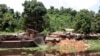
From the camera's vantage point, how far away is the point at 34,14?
204ft

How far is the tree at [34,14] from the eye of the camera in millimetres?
61562

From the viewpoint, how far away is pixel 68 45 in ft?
149

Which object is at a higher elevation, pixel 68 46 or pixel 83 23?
pixel 83 23

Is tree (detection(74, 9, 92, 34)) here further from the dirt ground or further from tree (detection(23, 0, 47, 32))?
the dirt ground

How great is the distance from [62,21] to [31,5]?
115ft

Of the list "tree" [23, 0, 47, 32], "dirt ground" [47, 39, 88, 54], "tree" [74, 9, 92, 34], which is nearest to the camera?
"dirt ground" [47, 39, 88, 54]

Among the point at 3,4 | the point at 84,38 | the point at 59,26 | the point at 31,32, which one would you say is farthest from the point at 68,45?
the point at 59,26

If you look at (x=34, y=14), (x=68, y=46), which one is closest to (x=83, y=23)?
(x=34, y=14)

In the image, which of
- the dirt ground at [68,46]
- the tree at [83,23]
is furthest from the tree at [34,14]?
the dirt ground at [68,46]

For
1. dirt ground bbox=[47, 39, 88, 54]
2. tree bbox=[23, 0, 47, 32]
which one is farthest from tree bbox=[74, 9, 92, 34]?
dirt ground bbox=[47, 39, 88, 54]

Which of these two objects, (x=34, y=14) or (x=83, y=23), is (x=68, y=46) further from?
(x=83, y=23)

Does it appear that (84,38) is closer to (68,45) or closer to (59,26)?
(68,45)

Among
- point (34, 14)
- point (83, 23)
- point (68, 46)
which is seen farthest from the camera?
point (83, 23)

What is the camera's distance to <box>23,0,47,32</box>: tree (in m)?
61.6
